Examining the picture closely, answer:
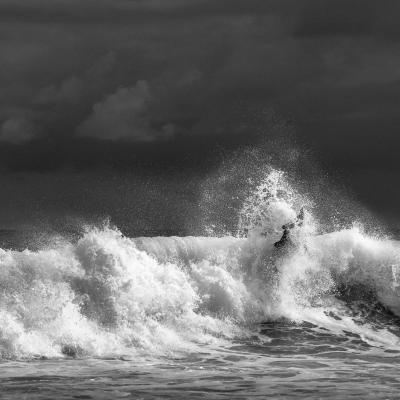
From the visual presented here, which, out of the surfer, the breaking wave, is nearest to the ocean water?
the breaking wave

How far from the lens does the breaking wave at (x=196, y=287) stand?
1830 centimetres

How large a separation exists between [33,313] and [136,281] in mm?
2883

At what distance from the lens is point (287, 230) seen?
24.0m

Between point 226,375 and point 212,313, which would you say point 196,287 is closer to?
point 212,313

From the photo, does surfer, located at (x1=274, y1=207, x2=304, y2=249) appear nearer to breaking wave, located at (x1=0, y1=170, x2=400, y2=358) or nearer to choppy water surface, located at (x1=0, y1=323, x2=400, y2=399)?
breaking wave, located at (x1=0, y1=170, x2=400, y2=358)

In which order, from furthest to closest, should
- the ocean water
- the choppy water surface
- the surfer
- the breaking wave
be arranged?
the surfer → the breaking wave → the ocean water → the choppy water surface

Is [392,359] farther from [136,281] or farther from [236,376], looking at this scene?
[136,281]

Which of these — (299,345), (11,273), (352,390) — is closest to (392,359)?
(299,345)

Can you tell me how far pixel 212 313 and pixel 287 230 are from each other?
4.50 metres

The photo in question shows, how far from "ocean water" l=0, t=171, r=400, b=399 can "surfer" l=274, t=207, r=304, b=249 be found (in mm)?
185

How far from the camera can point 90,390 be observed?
14.0m

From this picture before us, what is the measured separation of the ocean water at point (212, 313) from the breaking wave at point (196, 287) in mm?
35

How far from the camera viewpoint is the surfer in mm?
23562

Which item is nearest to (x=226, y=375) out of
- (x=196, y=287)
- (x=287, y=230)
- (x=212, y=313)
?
(x=212, y=313)
